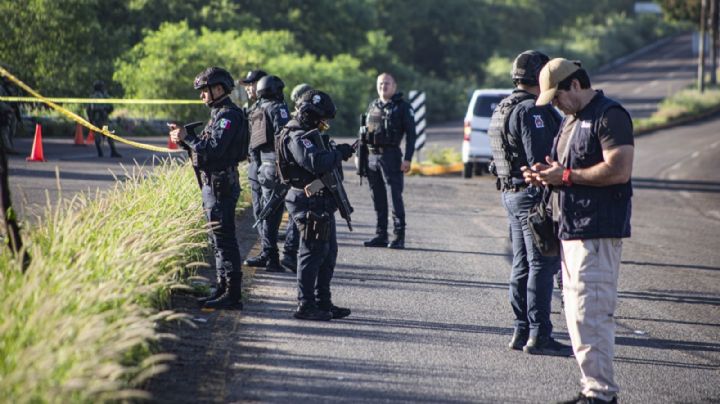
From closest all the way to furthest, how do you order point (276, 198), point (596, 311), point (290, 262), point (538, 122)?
1. point (596, 311)
2. point (538, 122)
3. point (276, 198)
4. point (290, 262)

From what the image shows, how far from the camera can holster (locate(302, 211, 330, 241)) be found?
8.14 m

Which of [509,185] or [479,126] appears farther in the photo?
[479,126]

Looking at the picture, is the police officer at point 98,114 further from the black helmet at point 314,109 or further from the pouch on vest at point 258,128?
the black helmet at point 314,109

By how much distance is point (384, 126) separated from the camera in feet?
39.5

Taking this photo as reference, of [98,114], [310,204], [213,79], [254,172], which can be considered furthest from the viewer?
[98,114]

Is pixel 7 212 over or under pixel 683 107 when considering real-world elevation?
over

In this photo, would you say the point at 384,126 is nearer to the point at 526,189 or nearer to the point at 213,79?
the point at 213,79

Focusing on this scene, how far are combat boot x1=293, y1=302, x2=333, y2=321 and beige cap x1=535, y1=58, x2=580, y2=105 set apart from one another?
2.79 m

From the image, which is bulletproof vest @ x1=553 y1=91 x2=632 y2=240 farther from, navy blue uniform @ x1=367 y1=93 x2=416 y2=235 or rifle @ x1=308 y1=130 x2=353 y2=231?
navy blue uniform @ x1=367 y1=93 x2=416 y2=235

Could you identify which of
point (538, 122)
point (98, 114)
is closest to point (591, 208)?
point (538, 122)

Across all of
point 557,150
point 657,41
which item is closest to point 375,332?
point 557,150

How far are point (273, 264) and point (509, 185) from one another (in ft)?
11.3

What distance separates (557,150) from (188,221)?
4201 millimetres

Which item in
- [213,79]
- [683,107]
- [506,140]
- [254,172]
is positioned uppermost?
[213,79]
